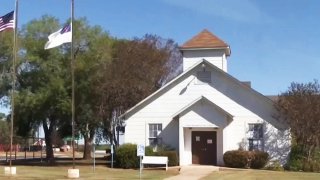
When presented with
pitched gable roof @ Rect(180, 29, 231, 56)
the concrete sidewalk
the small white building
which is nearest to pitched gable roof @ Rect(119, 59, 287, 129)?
the small white building

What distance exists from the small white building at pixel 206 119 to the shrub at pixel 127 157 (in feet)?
6.41

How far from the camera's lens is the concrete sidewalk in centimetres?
2777

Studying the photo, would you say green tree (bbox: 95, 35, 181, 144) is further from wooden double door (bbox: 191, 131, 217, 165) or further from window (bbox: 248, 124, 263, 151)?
window (bbox: 248, 124, 263, 151)

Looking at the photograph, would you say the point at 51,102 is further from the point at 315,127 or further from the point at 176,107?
the point at 315,127

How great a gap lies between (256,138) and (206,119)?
3614 millimetres

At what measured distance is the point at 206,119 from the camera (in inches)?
1398

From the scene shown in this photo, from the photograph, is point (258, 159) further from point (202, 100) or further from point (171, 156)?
point (171, 156)

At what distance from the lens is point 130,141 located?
125 ft

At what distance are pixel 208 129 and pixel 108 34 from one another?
1242 centimetres

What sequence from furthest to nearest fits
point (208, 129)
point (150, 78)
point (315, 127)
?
point (150, 78) → point (208, 129) → point (315, 127)

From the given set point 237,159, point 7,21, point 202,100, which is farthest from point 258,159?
point 7,21

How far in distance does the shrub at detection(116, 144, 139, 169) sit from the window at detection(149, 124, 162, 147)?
1810 mm

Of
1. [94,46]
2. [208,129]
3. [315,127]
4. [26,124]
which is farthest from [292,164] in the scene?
[26,124]

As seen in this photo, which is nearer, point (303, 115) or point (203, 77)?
point (303, 115)
